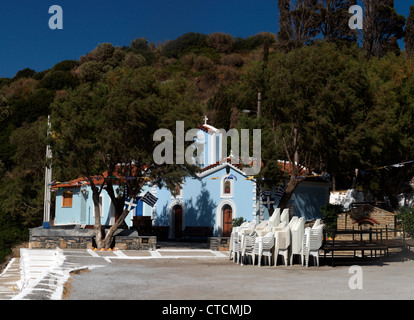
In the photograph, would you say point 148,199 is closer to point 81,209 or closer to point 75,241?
point 75,241

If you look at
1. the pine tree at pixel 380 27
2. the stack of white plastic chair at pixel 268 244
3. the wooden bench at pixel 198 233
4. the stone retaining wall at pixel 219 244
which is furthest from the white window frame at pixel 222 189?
the pine tree at pixel 380 27

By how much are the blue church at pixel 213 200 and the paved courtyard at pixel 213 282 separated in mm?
18001

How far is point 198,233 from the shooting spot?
119 ft

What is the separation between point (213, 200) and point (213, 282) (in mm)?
23916

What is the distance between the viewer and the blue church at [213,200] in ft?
118

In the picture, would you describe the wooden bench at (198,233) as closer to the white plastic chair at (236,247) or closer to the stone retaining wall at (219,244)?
the stone retaining wall at (219,244)

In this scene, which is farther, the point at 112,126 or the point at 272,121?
the point at 272,121

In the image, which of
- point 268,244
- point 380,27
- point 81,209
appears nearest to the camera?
point 268,244

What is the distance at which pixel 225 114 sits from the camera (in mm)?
56219

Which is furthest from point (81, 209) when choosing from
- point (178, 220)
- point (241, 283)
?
point (241, 283)

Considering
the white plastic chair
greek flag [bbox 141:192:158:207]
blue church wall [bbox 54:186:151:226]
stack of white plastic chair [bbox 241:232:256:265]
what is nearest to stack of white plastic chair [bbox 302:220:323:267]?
stack of white plastic chair [bbox 241:232:256:265]

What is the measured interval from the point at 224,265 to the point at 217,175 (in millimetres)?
19067

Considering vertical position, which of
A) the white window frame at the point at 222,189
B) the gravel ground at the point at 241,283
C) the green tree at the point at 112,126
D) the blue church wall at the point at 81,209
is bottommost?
the gravel ground at the point at 241,283
